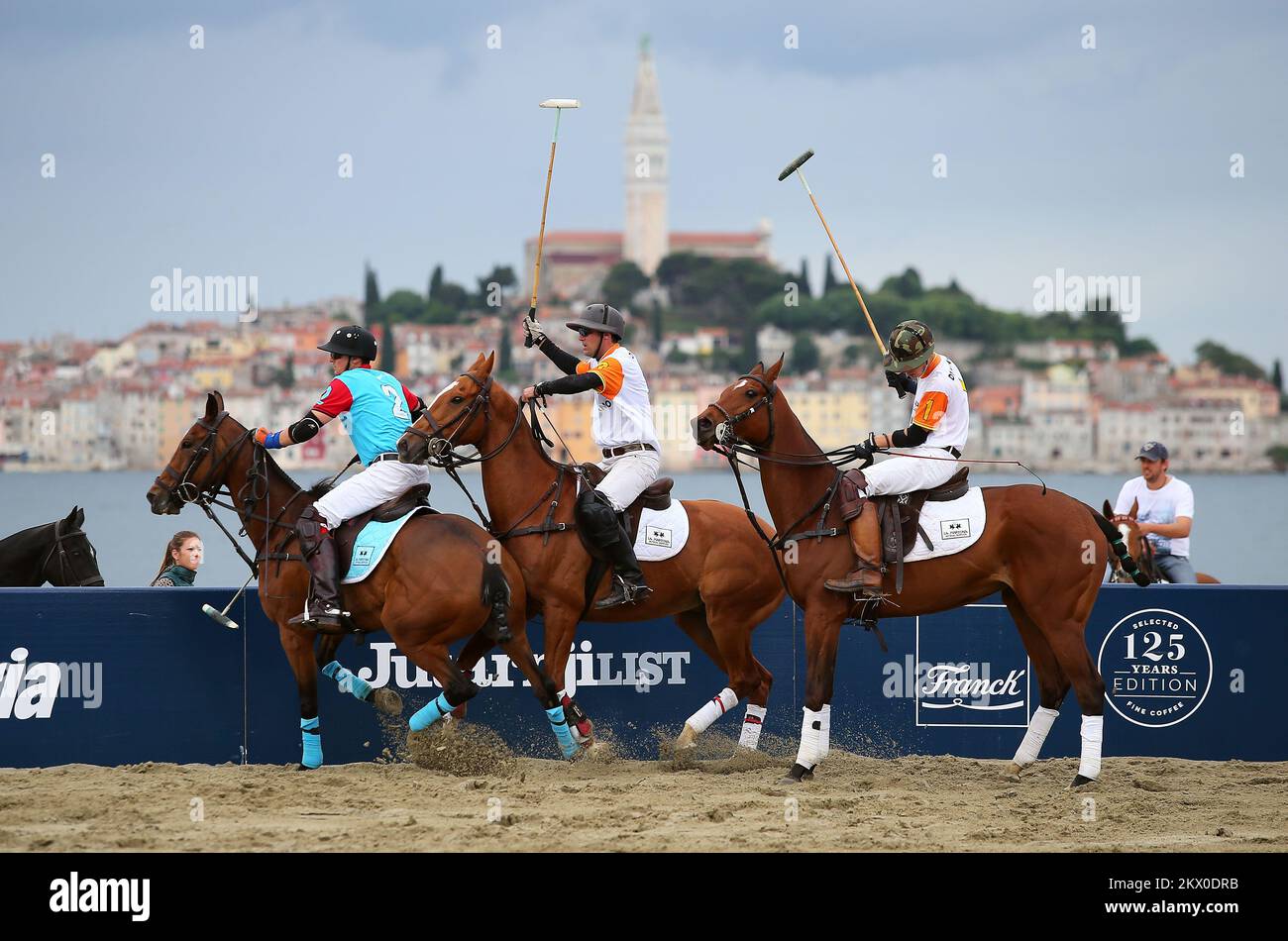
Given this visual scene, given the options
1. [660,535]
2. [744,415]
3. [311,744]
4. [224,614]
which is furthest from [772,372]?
[224,614]

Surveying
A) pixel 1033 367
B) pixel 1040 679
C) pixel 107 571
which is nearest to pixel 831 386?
pixel 1033 367

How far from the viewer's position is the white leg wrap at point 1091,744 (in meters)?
10.1

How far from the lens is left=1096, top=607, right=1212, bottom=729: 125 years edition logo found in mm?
11250

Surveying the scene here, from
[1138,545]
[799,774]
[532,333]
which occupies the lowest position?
[799,774]

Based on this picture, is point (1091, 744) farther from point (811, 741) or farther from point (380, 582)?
point (380, 582)

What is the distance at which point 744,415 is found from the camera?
10.2 metres

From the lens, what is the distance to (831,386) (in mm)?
159875

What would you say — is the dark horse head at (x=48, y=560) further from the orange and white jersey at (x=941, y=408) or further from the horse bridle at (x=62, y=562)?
the orange and white jersey at (x=941, y=408)

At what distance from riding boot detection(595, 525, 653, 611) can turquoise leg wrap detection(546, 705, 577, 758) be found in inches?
26.9

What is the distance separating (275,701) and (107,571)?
4243 cm

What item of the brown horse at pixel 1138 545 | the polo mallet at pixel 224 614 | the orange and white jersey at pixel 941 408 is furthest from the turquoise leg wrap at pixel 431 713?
the brown horse at pixel 1138 545

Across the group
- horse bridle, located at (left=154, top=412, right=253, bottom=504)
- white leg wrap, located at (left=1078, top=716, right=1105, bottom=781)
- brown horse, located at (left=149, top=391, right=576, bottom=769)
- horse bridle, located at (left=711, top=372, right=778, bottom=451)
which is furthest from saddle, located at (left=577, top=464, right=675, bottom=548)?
white leg wrap, located at (left=1078, top=716, right=1105, bottom=781)

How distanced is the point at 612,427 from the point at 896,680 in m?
2.52
